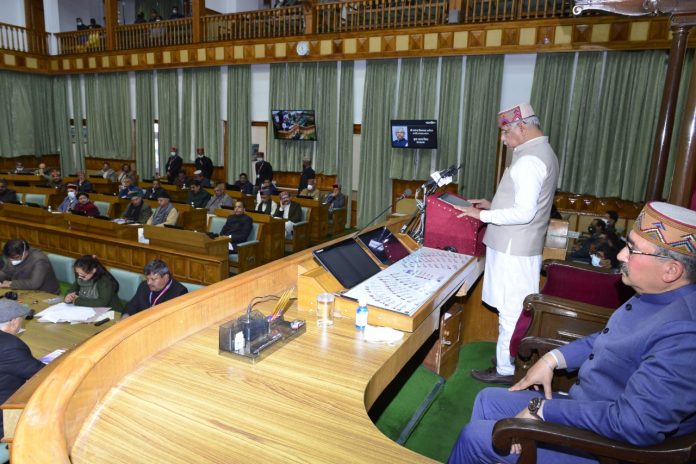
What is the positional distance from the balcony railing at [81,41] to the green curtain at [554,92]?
36.1 ft

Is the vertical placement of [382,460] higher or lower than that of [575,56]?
lower

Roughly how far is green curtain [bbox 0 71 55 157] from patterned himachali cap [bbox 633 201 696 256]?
50.4 feet

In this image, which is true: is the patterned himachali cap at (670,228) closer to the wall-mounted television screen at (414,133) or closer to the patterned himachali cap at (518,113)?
the patterned himachali cap at (518,113)

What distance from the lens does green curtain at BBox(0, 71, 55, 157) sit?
1262 centimetres

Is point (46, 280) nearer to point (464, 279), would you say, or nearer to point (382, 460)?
point (464, 279)

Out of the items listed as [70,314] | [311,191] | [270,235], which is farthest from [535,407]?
[311,191]

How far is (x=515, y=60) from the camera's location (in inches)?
319

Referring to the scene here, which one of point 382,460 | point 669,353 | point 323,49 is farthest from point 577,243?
point 323,49

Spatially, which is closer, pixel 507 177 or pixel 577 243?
pixel 507 177

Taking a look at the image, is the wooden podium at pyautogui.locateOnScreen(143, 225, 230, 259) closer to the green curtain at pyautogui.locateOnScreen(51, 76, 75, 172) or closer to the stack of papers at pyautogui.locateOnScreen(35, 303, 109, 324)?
the stack of papers at pyautogui.locateOnScreen(35, 303, 109, 324)

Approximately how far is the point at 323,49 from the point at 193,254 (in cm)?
595

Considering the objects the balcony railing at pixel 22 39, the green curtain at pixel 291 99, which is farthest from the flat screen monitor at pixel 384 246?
the balcony railing at pixel 22 39

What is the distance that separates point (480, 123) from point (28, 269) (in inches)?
282

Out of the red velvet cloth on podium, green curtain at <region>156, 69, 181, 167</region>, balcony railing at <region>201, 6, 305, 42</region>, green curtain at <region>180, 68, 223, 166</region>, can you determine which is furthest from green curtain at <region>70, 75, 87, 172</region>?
the red velvet cloth on podium
